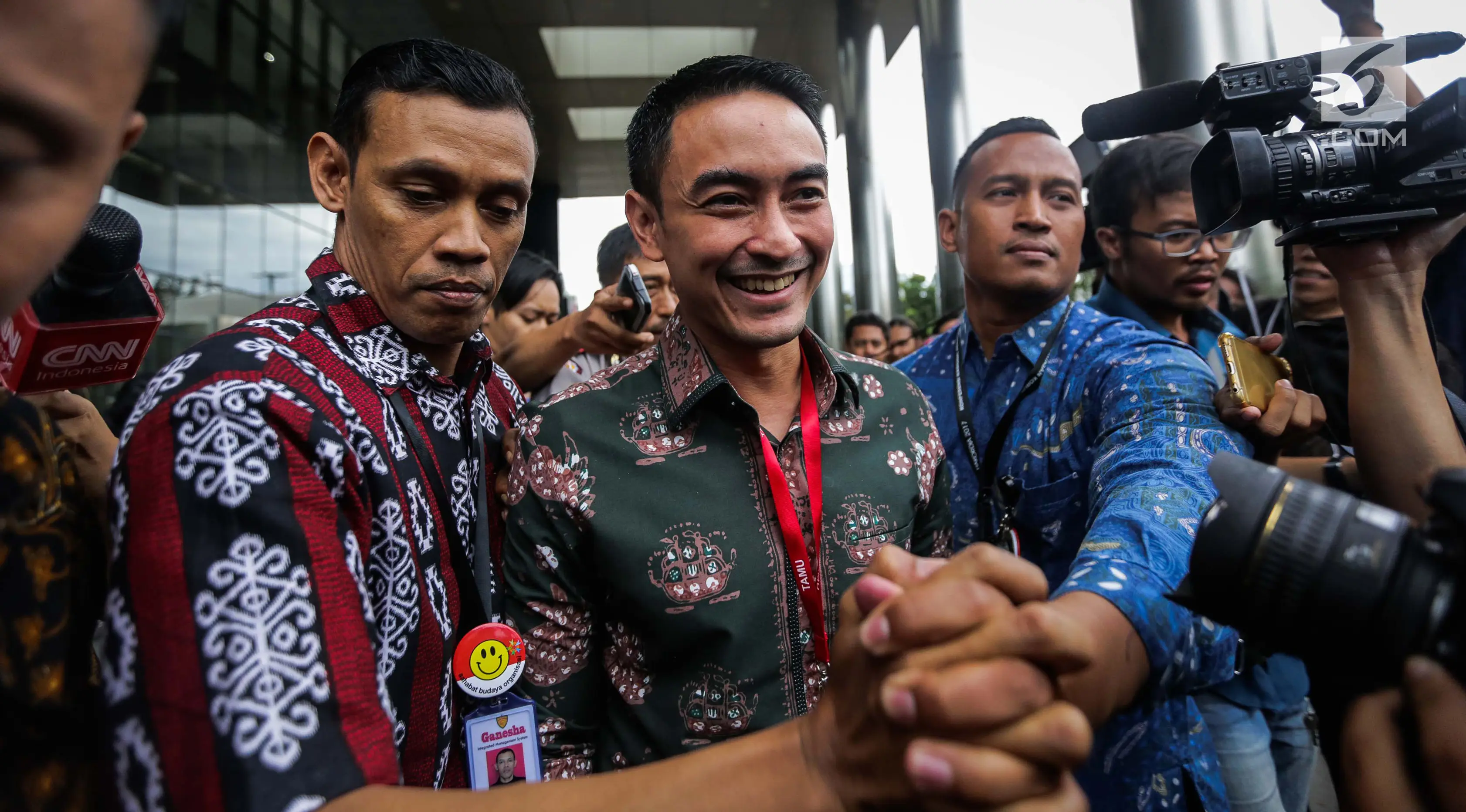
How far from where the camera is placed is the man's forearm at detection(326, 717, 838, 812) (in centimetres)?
85

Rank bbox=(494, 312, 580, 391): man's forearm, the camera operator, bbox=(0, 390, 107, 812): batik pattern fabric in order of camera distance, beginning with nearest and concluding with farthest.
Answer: bbox=(0, 390, 107, 812): batik pattern fabric → the camera operator → bbox=(494, 312, 580, 391): man's forearm

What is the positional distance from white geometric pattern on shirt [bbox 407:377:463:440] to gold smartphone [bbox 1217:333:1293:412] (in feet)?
5.13

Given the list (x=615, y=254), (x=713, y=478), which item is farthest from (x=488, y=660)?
(x=615, y=254)

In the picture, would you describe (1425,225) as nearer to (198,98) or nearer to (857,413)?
(857,413)

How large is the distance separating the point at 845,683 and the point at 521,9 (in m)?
10.9

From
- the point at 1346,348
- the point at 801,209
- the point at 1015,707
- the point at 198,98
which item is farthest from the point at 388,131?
the point at 198,98

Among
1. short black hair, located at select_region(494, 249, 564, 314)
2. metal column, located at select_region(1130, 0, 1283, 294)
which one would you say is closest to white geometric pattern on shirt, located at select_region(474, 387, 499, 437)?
short black hair, located at select_region(494, 249, 564, 314)

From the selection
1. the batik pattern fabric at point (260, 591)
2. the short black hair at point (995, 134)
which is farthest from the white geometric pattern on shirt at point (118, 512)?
the short black hair at point (995, 134)

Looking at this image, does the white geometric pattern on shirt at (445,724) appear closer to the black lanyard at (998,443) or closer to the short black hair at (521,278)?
the black lanyard at (998,443)

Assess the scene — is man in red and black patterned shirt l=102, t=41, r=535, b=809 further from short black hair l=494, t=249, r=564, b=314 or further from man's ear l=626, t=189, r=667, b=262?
short black hair l=494, t=249, r=564, b=314

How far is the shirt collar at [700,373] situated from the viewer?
62.9 inches

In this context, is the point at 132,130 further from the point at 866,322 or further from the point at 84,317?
the point at 866,322

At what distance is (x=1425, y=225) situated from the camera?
146cm

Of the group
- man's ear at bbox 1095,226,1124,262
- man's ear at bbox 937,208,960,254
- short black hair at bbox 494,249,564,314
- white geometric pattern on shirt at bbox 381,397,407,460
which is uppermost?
short black hair at bbox 494,249,564,314
